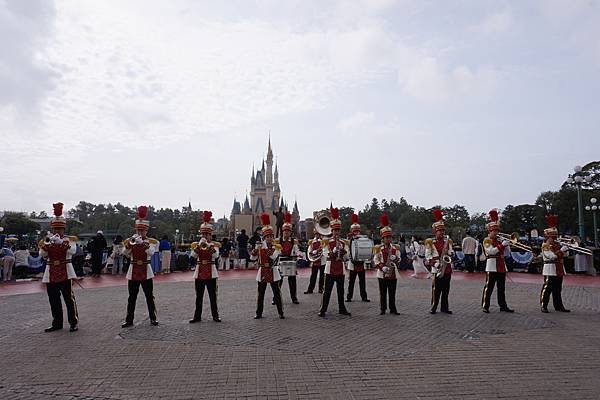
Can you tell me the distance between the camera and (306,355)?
22.6 feet

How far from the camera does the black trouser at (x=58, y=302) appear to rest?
8.86m

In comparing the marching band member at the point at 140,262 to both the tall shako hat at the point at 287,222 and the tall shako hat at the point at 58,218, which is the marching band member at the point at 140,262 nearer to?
the tall shako hat at the point at 58,218

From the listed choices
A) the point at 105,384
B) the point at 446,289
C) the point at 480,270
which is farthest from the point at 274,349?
the point at 480,270

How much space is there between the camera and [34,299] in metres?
13.3

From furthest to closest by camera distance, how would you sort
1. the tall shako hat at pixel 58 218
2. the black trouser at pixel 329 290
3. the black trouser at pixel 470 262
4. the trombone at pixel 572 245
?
the black trouser at pixel 470 262 → the trombone at pixel 572 245 → the black trouser at pixel 329 290 → the tall shako hat at pixel 58 218

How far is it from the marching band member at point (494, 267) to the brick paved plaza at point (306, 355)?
1.34 feet

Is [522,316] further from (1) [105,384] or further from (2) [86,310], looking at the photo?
(2) [86,310]

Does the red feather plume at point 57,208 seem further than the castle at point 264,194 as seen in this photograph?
No

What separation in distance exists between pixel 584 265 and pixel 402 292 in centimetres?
1140

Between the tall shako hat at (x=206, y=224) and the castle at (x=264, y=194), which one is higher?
the castle at (x=264, y=194)

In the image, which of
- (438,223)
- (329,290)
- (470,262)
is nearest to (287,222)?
(329,290)

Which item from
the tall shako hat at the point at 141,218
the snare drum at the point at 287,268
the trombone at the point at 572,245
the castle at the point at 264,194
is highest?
the castle at the point at 264,194

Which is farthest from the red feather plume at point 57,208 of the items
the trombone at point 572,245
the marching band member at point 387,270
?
the trombone at point 572,245

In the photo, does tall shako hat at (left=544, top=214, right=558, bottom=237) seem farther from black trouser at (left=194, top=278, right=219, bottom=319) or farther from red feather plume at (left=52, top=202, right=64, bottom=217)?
red feather plume at (left=52, top=202, right=64, bottom=217)
